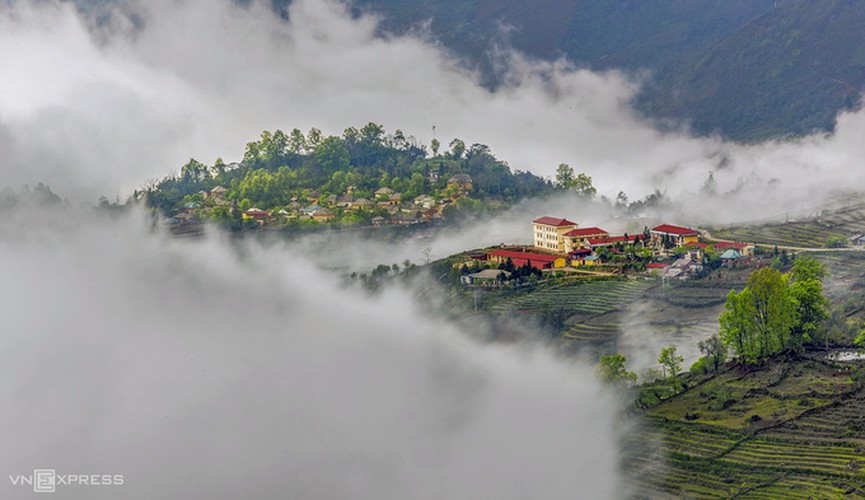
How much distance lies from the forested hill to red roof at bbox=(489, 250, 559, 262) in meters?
7.81

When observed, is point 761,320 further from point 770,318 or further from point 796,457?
point 796,457

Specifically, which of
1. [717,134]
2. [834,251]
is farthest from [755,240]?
[717,134]

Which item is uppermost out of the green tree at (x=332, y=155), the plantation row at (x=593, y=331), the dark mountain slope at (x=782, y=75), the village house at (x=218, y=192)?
the dark mountain slope at (x=782, y=75)

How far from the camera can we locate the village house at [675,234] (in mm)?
34688

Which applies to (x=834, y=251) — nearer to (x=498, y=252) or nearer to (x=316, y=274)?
A: (x=498, y=252)

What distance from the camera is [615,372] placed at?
23766 mm

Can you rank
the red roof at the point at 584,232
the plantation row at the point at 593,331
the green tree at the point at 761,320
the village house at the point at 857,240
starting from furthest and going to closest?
the red roof at the point at 584,232
the village house at the point at 857,240
the plantation row at the point at 593,331
the green tree at the point at 761,320

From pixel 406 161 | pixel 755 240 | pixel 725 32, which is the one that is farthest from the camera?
pixel 725 32

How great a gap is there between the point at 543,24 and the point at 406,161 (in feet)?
52.8

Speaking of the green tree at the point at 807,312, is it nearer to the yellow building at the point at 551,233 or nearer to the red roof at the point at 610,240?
the red roof at the point at 610,240

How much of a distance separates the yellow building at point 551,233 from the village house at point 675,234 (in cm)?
252

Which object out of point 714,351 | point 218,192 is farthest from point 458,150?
point 714,351

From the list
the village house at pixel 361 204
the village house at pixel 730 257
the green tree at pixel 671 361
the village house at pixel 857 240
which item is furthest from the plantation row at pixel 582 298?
the village house at pixel 361 204

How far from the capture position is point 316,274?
37344 millimetres
